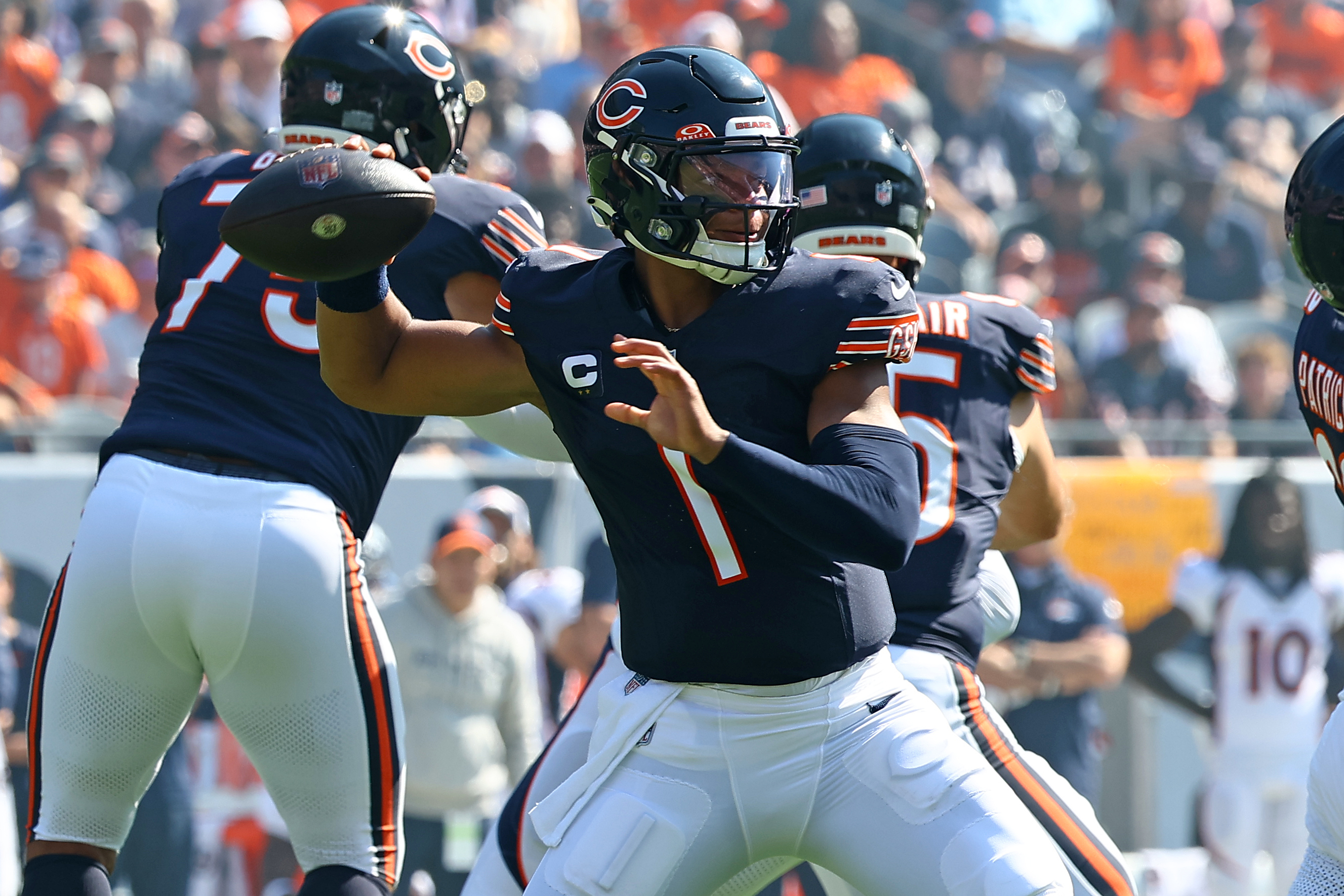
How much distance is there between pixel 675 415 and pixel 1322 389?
1.28m

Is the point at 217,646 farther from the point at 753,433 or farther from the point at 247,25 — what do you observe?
the point at 247,25

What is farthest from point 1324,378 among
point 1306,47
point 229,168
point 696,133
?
point 1306,47

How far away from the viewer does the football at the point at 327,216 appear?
8.68ft

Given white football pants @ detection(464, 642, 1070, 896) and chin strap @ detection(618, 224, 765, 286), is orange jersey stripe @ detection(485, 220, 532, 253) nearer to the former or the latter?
chin strap @ detection(618, 224, 765, 286)

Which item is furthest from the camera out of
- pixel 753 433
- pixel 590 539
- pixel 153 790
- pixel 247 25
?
pixel 247 25

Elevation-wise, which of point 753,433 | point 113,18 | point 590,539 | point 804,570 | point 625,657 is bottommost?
point 590,539

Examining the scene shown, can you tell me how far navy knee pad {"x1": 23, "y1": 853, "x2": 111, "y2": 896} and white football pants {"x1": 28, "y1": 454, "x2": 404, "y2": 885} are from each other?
4 cm

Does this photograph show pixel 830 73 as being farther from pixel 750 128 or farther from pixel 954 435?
pixel 750 128

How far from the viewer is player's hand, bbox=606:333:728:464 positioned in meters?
2.39

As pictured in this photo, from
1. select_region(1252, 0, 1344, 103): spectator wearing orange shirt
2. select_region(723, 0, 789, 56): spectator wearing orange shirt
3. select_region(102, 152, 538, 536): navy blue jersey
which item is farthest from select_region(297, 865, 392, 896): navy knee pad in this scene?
select_region(1252, 0, 1344, 103): spectator wearing orange shirt

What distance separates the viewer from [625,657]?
9.22 ft

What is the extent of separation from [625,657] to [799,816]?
15.9 inches

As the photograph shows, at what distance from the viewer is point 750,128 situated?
2.72 m

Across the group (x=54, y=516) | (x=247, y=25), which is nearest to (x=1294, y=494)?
(x=54, y=516)
